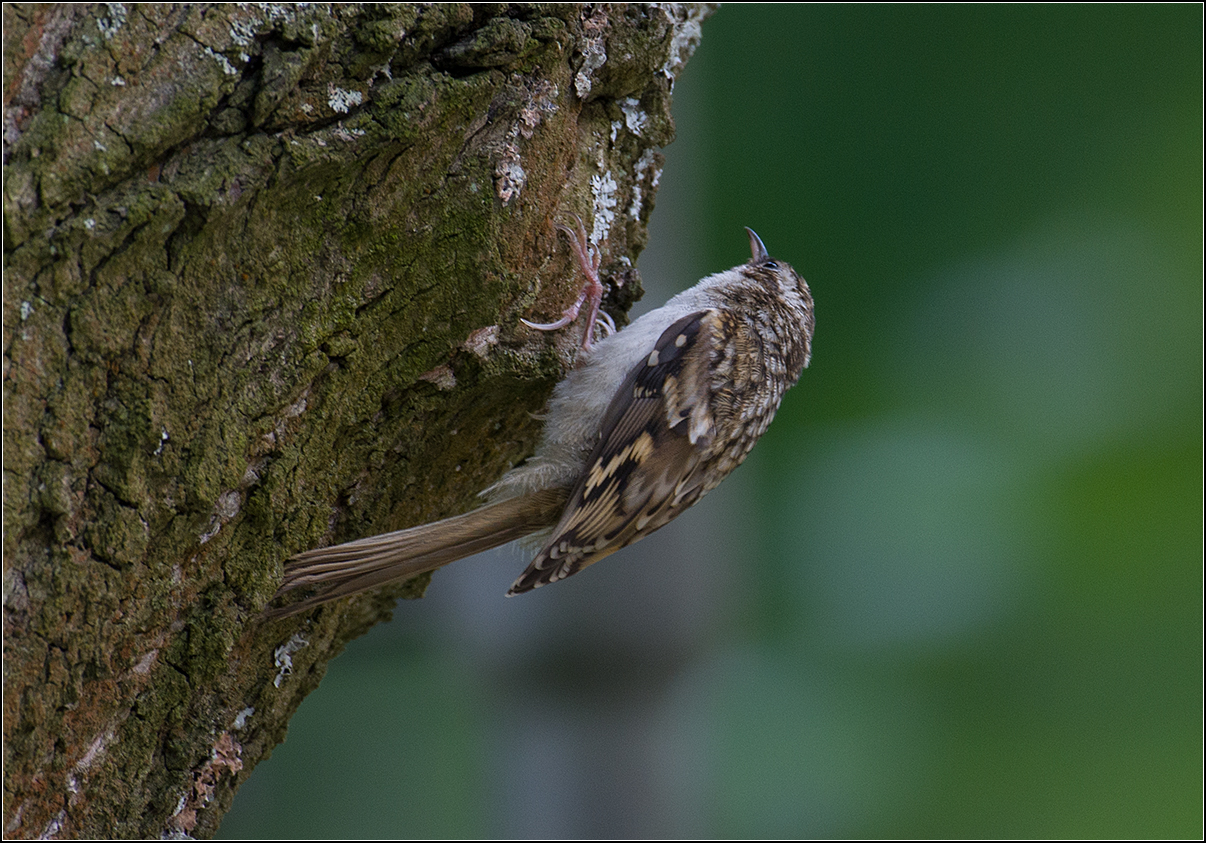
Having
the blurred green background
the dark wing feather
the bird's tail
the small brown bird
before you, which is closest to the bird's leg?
the small brown bird

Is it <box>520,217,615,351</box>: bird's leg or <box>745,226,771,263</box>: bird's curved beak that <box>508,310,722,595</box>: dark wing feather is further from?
<box>745,226,771,263</box>: bird's curved beak

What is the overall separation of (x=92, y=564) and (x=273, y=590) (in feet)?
1.03

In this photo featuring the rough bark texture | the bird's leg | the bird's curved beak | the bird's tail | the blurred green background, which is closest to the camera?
the rough bark texture

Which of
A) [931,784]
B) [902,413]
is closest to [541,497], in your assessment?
[902,413]

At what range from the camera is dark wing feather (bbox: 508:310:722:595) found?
5.73ft

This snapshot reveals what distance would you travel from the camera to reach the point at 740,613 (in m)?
3.85

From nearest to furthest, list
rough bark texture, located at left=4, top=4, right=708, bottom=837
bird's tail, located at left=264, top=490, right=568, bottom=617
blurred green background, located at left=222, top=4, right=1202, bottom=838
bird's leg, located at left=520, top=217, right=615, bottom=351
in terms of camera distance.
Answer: rough bark texture, located at left=4, top=4, right=708, bottom=837 < bird's tail, located at left=264, top=490, right=568, bottom=617 < bird's leg, located at left=520, top=217, right=615, bottom=351 < blurred green background, located at left=222, top=4, right=1202, bottom=838

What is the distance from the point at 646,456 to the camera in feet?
5.96

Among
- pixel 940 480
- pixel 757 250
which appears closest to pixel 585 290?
pixel 757 250

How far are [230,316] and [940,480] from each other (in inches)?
136

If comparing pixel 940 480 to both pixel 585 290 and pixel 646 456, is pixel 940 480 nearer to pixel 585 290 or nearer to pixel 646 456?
pixel 646 456

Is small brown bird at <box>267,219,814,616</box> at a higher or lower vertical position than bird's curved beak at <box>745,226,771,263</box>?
lower

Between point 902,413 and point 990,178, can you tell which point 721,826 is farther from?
point 990,178

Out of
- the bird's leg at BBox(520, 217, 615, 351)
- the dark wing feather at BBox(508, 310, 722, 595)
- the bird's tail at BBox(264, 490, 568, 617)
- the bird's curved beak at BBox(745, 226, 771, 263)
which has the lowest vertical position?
the bird's tail at BBox(264, 490, 568, 617)
